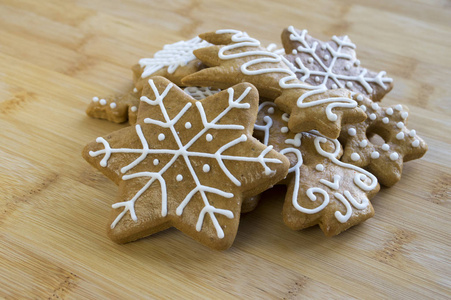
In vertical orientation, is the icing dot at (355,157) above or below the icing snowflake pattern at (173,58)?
below

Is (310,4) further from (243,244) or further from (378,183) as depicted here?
(243,244)

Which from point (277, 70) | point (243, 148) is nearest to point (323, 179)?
point (243, 148)

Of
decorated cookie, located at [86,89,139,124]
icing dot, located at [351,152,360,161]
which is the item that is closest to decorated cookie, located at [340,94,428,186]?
icing dot, located at [351,152,360,161]

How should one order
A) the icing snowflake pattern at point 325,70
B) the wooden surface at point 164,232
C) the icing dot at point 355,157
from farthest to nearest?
the icing snowflake pattern at point 325,70 < the icing dot at point 355,157 < the wooden surface at point 164,232

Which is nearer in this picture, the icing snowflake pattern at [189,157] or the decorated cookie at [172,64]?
the icing snowflake pattern at [189,157]

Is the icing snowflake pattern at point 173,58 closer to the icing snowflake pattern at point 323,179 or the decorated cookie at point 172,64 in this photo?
the decorated cookie at point 172,64

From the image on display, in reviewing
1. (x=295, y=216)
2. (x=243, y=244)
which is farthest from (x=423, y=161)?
(x=243, y=244)

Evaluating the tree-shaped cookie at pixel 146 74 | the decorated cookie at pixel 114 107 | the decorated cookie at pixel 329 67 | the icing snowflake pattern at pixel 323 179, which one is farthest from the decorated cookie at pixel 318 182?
the decorated cookie at pixel 114 107
